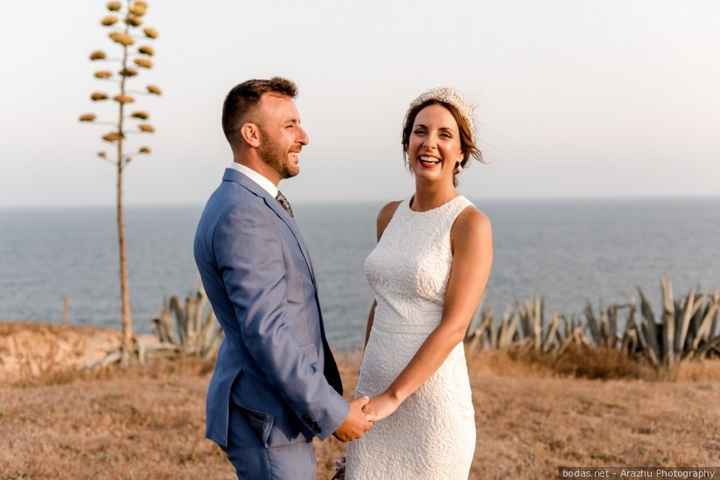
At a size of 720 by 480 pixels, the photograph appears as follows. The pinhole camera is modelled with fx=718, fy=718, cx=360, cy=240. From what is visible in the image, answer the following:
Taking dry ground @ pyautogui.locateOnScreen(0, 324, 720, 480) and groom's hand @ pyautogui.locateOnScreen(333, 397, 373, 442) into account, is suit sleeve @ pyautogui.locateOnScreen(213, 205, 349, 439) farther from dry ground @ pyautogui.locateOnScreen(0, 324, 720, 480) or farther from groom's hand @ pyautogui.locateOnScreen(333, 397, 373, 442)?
dry ground @ pyautogui.locateOnScreen(0, 324, 720, 480)

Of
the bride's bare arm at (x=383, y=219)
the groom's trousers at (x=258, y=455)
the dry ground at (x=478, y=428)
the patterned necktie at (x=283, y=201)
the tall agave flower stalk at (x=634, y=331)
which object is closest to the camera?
the groom's trousers at (x=258, y=455)

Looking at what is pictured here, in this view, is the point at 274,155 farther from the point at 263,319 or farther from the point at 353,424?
the point at 353,424

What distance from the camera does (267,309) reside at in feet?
7.69

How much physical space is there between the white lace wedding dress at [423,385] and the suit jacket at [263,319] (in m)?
0.36

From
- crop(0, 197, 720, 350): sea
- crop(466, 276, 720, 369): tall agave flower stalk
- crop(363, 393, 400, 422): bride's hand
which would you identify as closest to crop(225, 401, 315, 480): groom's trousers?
crop(363, 393, 400, 422): bride's hand

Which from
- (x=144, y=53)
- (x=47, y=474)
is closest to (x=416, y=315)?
(x=47, y=474)

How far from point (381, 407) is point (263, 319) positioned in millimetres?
643

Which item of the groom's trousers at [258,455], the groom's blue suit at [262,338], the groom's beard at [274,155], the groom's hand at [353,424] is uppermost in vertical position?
the groom's beard at [274,155]

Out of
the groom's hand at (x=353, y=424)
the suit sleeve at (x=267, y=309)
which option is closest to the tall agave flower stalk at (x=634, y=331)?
the groom's hand at (x=353, y=424)

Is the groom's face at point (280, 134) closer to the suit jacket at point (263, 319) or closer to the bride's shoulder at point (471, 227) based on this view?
the suit jacket at point (263, 319)

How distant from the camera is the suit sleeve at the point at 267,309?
2.34 metres

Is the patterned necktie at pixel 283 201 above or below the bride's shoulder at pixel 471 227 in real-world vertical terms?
above

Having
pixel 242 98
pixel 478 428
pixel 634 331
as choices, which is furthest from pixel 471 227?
pixel 634 331

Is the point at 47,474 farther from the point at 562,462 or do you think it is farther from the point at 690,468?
the point at 690,468
